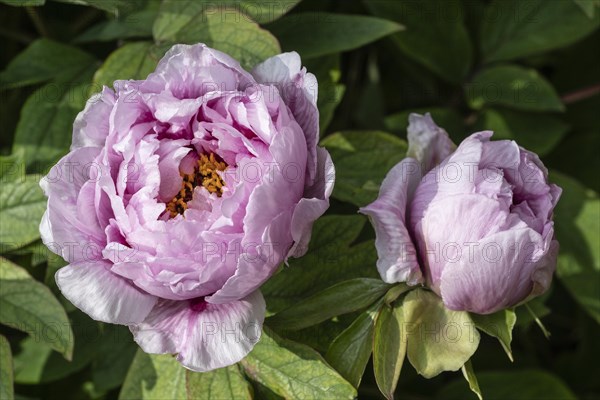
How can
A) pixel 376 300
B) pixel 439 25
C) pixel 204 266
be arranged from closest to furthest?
pixel 204 266
pixel 376 300
pixel 439 25

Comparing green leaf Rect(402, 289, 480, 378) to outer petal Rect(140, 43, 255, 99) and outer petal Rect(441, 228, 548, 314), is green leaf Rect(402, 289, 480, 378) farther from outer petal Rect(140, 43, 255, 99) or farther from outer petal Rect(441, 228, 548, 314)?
→ outer petal Rect(140, 43, 255, 99)

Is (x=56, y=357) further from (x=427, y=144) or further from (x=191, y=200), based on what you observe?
(x=427, y=144)

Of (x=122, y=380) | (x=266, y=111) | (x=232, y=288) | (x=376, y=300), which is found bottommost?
(x=122, y=380)

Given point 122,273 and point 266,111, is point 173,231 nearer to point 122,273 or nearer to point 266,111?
point 122,273

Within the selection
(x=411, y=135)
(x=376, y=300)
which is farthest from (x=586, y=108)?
(x=376, y=300)

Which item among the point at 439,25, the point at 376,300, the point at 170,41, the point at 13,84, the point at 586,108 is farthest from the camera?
the point at 586,108

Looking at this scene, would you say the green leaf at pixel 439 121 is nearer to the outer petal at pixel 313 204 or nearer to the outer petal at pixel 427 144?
the outer petal at pixel 427 144

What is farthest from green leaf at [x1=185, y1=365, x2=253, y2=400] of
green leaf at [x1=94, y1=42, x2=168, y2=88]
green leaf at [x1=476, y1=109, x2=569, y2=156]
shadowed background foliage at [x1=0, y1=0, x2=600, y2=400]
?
green leaf at [x1=476, y1=109, x2=569, y2=156]
